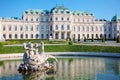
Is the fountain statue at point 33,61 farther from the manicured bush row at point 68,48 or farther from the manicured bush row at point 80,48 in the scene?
the manicured bush row at point 80,48

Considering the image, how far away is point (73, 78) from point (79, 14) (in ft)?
190

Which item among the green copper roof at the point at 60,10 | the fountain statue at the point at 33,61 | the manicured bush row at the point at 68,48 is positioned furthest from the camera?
the green copper roof at the point at 60,10

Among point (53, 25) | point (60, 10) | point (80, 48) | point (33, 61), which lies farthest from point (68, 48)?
point (60, 10)

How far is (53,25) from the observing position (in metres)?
72.6

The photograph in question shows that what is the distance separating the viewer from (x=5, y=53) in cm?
3806

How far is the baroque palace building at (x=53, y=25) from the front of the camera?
71875 mm

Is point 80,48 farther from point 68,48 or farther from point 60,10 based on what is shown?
point 60,10

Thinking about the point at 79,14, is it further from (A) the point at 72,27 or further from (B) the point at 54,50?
(B) the point at 54,50

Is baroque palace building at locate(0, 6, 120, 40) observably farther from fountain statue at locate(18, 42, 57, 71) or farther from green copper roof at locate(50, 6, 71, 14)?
fountain statue at locate(18, 42, 57, 71)

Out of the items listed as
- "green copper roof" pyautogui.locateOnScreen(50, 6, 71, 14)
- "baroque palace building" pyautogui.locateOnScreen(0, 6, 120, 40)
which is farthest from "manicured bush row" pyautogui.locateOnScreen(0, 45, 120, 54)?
"green copper roof" pyautogui.locateOnScreen(50, 6, 71, 14)

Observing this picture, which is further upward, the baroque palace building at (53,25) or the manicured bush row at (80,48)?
the baroque palace building at (53,25)

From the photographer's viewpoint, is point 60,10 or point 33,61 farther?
point 60,10

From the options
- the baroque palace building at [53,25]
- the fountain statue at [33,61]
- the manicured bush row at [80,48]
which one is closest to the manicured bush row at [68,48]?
the manicured bush row at [80,48]

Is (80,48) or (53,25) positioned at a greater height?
(53,25)
